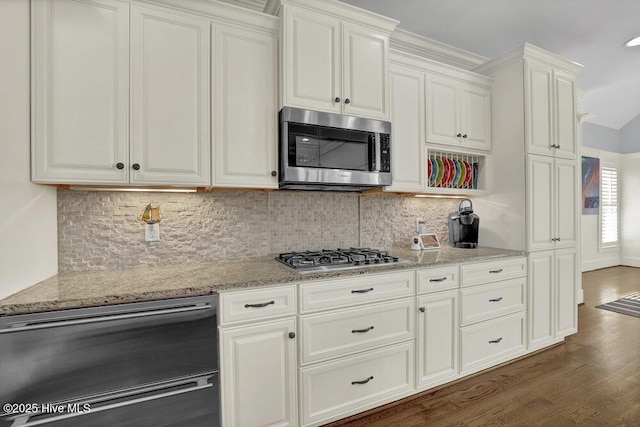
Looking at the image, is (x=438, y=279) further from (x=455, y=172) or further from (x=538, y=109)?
(x=538, y=109)

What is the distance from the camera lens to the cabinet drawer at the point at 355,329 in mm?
1762

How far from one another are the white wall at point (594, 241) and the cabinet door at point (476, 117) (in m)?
4.39

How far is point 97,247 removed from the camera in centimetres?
187

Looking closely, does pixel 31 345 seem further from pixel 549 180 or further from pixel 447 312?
pixel 549 180

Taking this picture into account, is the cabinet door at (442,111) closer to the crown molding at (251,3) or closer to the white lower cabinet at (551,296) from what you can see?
the white lower cabinet at (551,296)

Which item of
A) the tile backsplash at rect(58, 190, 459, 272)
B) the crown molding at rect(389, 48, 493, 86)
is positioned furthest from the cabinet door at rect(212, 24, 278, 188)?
the crown molding at rect(389, 48, 493, 86)

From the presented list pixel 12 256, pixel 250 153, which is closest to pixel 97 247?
pixel 12 256

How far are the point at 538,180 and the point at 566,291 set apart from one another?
1.12m

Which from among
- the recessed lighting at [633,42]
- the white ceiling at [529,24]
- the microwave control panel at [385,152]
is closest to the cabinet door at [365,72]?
the microwave control panel at [385,152]

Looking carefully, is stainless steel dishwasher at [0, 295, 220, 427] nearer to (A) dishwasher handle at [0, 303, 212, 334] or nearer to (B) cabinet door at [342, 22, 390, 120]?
(A) dishwasher handle at [0, 303, 212, 334]

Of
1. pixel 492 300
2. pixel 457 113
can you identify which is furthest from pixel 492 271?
pixel 457 113

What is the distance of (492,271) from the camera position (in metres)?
2.46

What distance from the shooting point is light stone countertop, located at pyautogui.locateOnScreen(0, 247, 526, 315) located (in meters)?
1.30

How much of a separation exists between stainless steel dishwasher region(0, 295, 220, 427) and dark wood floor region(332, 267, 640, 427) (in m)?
0.94
